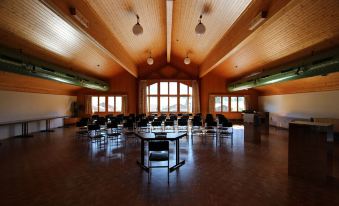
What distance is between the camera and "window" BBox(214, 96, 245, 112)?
13.6m

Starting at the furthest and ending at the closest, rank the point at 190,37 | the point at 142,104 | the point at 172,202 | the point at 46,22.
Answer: the point at 142,104, the point at 190,37, the point at 46,22, the point at 172,202

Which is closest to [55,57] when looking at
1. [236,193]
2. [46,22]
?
[46,22]

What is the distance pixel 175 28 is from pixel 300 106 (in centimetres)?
823

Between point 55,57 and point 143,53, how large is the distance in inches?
185

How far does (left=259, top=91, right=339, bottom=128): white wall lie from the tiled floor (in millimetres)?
4667

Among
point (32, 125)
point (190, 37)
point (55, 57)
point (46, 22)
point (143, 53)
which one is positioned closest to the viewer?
point (46, 22)

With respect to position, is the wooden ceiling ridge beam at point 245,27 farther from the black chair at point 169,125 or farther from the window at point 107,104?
the window at point 107,104

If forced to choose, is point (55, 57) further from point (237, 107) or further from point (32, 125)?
point (237, 107)

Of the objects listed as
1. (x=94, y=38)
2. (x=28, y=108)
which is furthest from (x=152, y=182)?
(x=28, y=108)

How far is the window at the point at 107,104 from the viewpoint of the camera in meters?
13.5

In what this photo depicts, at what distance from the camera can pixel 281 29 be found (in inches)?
207

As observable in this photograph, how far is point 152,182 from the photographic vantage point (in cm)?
358

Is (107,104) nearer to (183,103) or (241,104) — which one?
(183,103)

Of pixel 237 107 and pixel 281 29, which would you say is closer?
pixel 281 29
